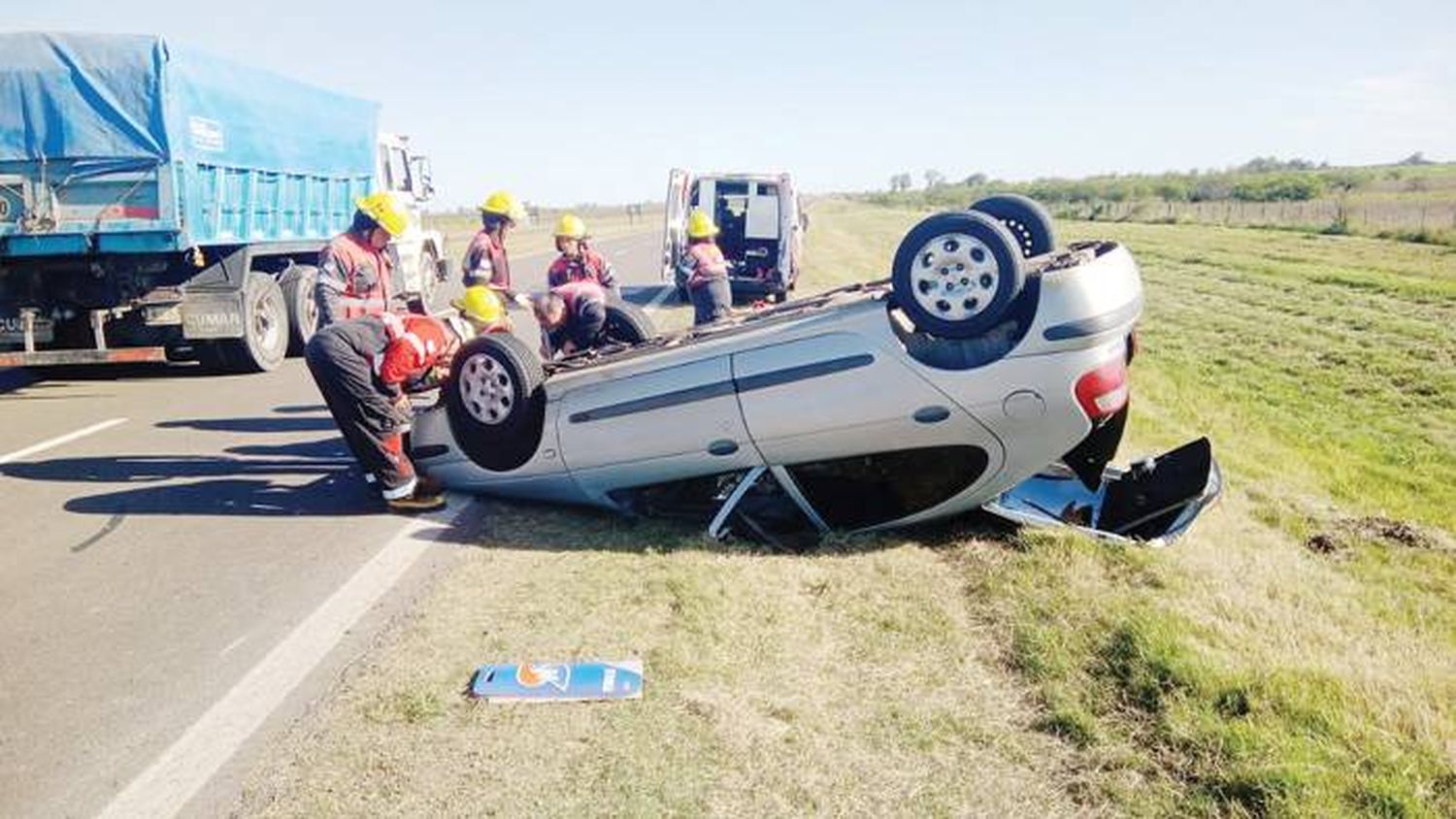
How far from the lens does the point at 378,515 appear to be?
555 cm

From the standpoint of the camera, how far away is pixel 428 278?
15773mm

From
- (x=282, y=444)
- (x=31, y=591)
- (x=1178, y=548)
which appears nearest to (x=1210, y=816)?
(x=1178, y=548)

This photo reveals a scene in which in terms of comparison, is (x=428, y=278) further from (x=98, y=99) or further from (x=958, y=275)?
(x=958, y=275)

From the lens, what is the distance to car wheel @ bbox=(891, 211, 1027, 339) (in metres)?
4.24

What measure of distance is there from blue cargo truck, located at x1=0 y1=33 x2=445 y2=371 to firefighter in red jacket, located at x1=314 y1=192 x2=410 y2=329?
11.2ft

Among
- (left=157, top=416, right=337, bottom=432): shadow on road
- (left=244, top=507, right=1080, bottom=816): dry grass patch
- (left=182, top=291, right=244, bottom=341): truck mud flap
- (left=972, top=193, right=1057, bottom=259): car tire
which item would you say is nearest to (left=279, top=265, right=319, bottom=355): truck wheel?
(left=182, top=291, right=244, bottom=341): truck mud flap

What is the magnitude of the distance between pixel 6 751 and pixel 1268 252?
29455 mm

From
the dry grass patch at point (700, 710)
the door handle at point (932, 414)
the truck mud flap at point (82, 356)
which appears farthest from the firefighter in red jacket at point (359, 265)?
the door handle at point (932, 414)

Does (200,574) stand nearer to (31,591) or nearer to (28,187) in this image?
(31,591)

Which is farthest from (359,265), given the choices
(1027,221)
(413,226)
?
(413,226)

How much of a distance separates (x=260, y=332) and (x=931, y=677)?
9.15m

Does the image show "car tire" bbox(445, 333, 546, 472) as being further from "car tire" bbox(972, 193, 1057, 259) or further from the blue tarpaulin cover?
the blue tarpaulin cover

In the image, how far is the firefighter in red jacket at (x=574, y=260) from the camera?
8.04 meters

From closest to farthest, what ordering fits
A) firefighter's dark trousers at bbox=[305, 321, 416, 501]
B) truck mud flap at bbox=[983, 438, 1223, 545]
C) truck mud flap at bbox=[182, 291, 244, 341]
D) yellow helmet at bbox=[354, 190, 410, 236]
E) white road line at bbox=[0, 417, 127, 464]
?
truck mud flap at bbox=[983, 438, 1223, 545] → firefighter's dark trousers at bbox=[305, 321, 416, 501] → yellow helmet at bbox=[354, 190, 410, 236] → white road line at bbox=[0, 417, 127, 464] → truck mud flap at bbox=[182, 291, 244, 341]
